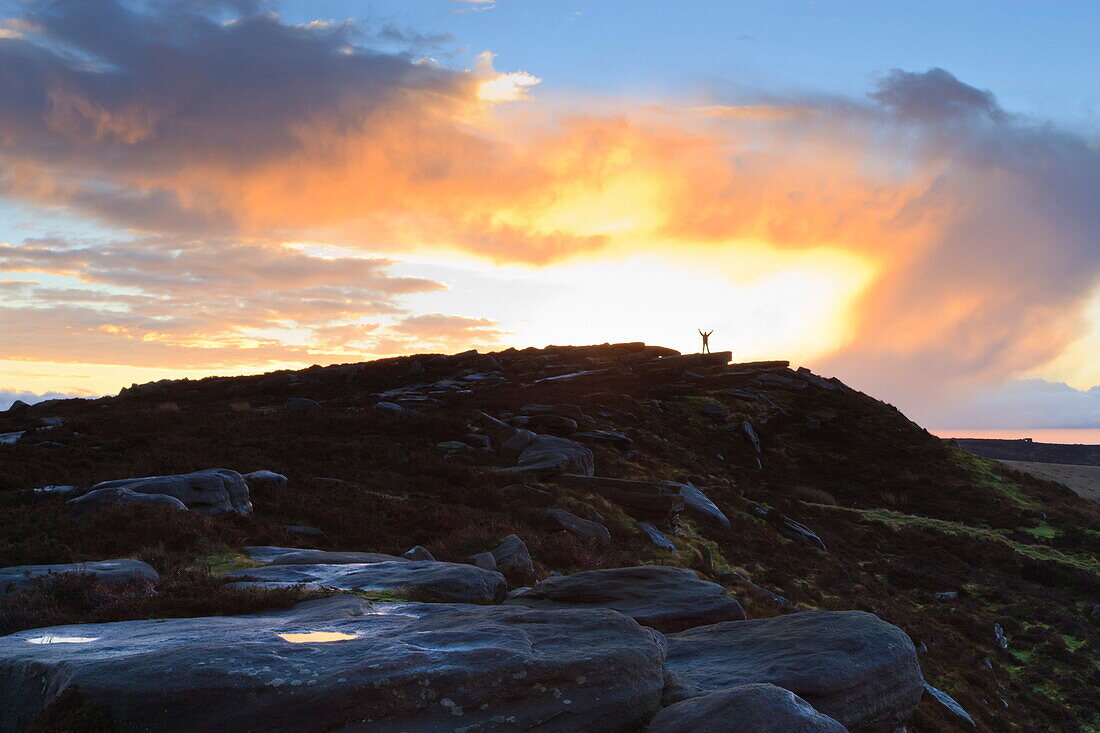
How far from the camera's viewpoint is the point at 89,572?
1391 centimetres

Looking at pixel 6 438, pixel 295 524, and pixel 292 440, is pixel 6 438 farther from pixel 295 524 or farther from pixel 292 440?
pixel 295 524

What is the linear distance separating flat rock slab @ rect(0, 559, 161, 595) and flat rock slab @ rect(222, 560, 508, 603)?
172 cm

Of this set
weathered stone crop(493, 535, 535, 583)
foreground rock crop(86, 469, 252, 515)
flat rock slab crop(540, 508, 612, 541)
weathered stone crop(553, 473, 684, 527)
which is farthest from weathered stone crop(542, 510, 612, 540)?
foreground rock crop(86, 469, 252, 515)

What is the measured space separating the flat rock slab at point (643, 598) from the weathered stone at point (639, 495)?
15314 millimetres

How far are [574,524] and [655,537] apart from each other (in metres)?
3.95

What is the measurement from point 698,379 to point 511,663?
61090 millimetres

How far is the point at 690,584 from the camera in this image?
15.2 metres

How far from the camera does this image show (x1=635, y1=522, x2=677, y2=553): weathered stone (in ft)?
90.2

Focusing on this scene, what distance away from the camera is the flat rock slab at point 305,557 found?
1697cm

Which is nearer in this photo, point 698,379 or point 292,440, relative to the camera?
point 292,440

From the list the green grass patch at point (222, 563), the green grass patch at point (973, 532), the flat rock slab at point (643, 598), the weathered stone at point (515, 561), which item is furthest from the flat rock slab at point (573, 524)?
the green grass patch at point (973, 532)

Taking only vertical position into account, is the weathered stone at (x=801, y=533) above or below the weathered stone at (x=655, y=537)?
below

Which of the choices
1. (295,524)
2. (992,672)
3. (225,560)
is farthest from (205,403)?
(992,672)

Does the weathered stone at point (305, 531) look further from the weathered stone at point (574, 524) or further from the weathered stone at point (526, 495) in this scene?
the weathered stone at point (526, 495)
